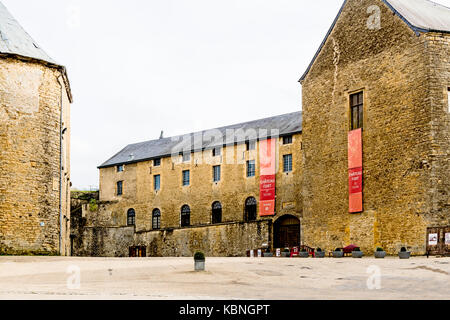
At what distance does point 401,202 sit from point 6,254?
57.2 ft

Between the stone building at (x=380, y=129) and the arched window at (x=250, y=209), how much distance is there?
11.1 m

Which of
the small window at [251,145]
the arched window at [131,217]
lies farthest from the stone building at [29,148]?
the arched window at [131,217]

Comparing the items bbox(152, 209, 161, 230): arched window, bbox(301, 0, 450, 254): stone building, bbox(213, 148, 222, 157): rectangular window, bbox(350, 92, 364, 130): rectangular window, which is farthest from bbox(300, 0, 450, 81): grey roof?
bbox(152, 209, 161, 230): arched window

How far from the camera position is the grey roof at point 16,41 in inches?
1195

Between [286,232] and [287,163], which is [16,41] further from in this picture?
[286,232]

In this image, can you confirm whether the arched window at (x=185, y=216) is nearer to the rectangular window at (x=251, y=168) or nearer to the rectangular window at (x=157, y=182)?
the rectangular window at (x=157, y=182)

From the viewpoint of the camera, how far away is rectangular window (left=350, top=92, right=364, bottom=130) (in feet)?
107

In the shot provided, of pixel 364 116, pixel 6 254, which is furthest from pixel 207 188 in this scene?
pixel 6 254

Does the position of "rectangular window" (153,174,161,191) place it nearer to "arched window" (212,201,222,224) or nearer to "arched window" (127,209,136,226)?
"arched window" (127,209,136,226)

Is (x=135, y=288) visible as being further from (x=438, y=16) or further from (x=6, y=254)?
(x=438, y=16)

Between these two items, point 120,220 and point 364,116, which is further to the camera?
point 120,220

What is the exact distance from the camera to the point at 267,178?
45.7m

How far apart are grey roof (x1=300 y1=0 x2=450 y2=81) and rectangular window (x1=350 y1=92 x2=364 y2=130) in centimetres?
388

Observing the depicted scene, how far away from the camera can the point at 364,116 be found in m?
32.2
